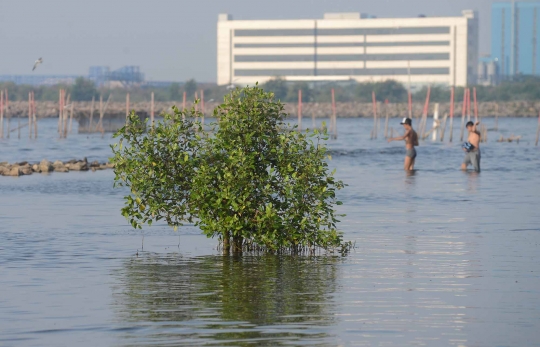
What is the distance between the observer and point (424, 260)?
14352 millimetres

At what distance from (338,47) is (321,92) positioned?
20.8 meters

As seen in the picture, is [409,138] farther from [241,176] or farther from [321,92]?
[321,92]

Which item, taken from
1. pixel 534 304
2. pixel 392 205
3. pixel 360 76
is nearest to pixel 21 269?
pixel 534 304

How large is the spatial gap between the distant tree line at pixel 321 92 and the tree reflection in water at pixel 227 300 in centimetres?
13563

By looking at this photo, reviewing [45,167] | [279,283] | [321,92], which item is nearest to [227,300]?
[279,283]

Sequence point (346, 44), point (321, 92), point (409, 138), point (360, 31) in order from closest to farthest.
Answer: point (409, 138)
point (321, 92)
point (360, 31)
point (346, 44)

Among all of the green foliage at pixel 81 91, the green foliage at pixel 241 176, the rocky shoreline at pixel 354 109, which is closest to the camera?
the green foliage at pixel 241 176

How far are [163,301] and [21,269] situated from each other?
3.27m

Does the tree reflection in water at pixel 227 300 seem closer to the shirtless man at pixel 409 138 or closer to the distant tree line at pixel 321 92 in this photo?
the shirtless man at pixel 409 138

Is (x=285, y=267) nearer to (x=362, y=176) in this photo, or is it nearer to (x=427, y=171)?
(x=362, y=176)

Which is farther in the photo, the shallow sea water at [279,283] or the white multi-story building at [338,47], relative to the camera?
the white multi-story building at [338,47]

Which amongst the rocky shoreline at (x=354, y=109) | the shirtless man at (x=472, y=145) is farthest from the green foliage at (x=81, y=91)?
the shirtless man at (x=472, y=145)

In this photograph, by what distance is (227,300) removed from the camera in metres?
11.3

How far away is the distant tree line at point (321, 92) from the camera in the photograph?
153750mm
